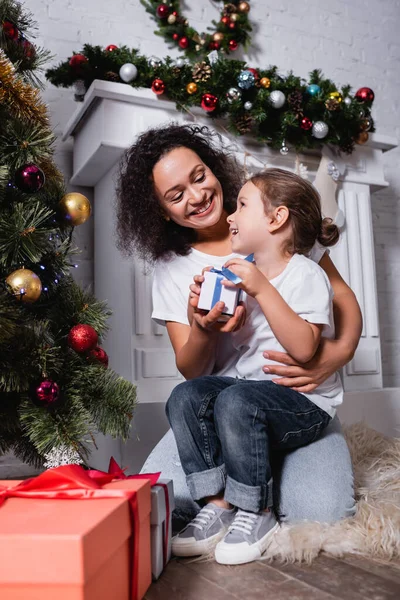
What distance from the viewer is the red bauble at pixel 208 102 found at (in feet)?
5.81

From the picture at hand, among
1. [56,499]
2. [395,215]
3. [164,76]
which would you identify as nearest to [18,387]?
[56,499]

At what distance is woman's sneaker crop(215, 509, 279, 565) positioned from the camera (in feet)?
3.04

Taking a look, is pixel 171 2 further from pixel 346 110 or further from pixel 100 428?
pixel 100 428

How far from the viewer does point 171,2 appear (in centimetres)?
227

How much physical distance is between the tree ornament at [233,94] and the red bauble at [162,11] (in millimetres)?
680

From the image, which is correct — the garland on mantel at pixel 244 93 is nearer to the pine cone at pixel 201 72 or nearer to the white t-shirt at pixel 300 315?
the pine cone at pixel 201 72

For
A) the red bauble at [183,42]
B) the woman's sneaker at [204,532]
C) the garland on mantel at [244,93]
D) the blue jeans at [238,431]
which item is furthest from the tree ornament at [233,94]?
the woman's sneaker at [204,532]

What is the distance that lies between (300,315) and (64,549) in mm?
626

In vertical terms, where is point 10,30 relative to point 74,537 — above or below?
above

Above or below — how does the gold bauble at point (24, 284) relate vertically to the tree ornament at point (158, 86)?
below

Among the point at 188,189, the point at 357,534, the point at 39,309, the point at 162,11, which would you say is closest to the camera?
the point at 357,534

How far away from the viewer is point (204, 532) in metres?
1.01

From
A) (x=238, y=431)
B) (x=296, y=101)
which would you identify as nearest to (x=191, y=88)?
(x=296, y=101)

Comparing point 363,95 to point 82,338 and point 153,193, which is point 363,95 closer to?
point 153,193
